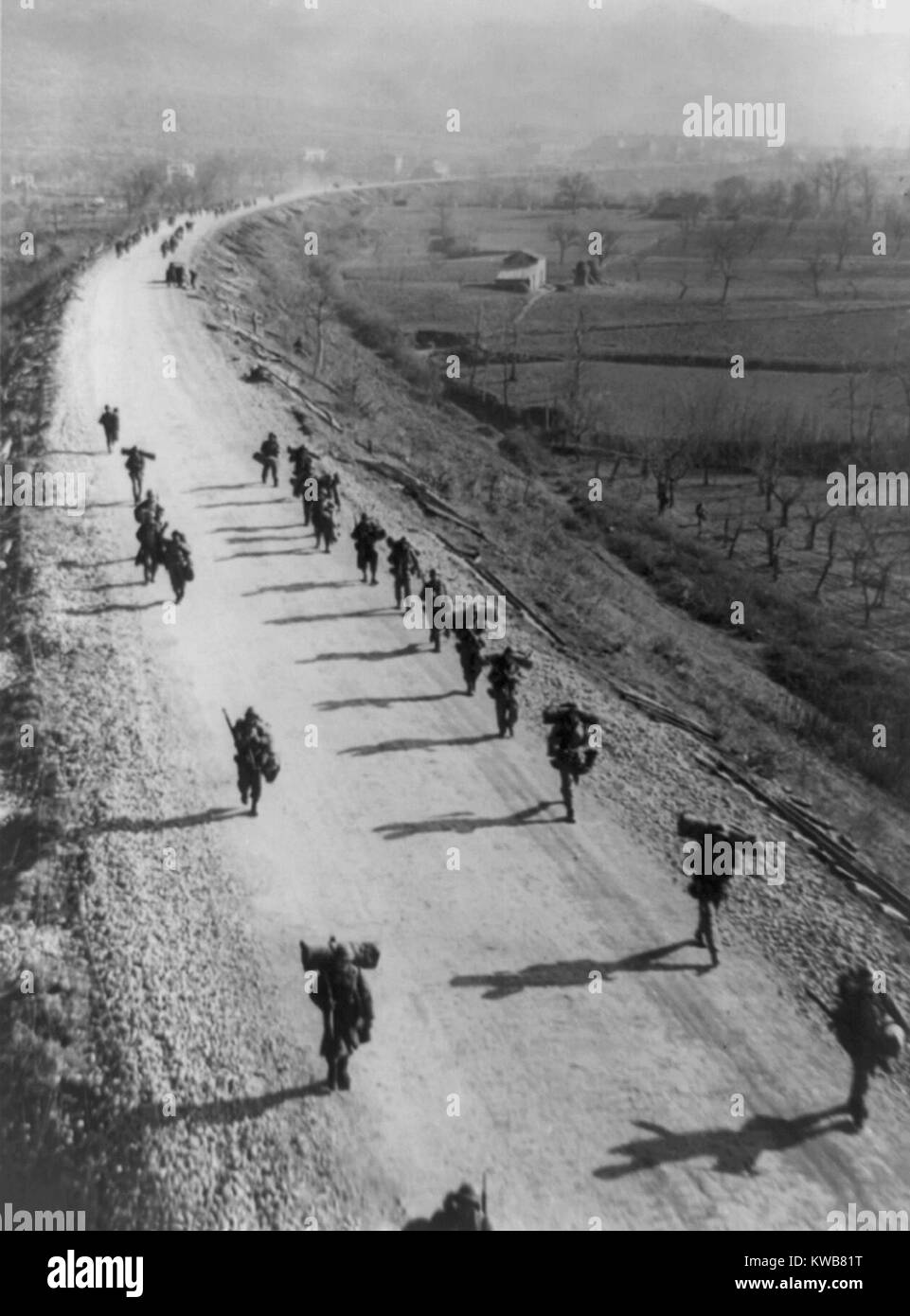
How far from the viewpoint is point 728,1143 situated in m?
9.70

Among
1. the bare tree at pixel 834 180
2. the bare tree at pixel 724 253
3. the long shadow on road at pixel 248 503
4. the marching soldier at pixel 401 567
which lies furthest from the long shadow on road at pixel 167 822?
the bare tree at pixel 834 180

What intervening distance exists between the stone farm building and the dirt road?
59391 mm

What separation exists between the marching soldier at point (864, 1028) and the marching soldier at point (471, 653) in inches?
316

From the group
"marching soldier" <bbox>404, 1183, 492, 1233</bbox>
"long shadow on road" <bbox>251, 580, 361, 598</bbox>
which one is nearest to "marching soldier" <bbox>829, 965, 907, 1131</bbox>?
"marching soldier" <bbox>404, 1183, 492, 1233</bbox>

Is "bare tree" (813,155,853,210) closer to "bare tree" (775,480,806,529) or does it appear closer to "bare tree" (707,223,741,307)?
"bare tree" (707,223,741,307)

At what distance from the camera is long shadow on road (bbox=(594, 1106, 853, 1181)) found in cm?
943

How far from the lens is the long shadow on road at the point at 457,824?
13883mm

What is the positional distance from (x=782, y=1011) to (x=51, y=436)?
23.5 m

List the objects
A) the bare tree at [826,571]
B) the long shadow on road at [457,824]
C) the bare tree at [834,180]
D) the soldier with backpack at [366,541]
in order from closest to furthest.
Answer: the long shadow on road at [457,824] < the soldier with backpack at [366,541] < the bare tree at [826,571] < the bare tree at [834,180]

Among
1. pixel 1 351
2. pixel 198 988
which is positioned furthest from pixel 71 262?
pixel 198 988

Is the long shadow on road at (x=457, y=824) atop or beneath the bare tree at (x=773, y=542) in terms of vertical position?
beneath

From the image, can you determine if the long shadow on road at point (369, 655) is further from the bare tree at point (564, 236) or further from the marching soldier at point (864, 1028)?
the bare tree at point (564, 236)

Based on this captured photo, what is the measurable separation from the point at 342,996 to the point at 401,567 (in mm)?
11456
